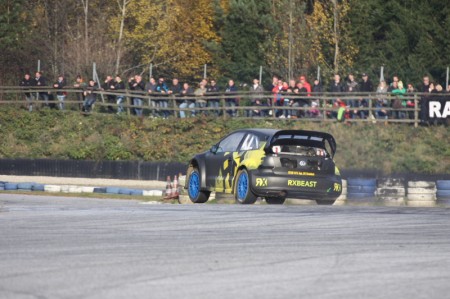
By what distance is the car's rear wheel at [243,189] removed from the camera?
19.9 m

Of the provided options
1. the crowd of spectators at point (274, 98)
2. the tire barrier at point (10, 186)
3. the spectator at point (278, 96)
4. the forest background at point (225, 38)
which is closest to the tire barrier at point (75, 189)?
the tire barrier at point (10, 186)

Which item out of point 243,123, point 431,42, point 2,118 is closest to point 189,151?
point 243,123

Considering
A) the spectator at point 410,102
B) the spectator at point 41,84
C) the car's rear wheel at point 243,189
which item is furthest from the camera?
the spectator at point 41,84

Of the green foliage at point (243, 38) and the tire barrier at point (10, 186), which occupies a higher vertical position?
the green foliage at point (243, 38)

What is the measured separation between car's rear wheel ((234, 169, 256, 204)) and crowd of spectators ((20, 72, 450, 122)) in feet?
55.8

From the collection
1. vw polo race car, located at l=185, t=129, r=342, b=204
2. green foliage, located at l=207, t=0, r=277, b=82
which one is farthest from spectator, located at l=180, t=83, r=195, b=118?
vw polo race car, located at l=185, t=129, r=342, b=204

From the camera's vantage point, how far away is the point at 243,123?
40344 mm

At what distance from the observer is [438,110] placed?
1452 inches

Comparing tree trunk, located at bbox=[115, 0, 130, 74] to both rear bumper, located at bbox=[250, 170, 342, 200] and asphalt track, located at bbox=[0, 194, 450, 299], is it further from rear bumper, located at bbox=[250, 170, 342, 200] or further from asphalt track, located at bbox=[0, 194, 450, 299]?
asphalt track, located at bbox=[0, 194, 450, 299]

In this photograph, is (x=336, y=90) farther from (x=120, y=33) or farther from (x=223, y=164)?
(x=120, y=33)

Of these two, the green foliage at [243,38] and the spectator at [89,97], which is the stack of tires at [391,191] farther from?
the green foliage at [243,38]

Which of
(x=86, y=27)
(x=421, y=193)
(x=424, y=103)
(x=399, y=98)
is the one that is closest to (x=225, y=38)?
(x=86, y=27)

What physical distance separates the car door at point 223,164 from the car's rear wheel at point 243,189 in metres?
0.20

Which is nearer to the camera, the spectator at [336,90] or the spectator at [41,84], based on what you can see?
the spectator at [336,90]
